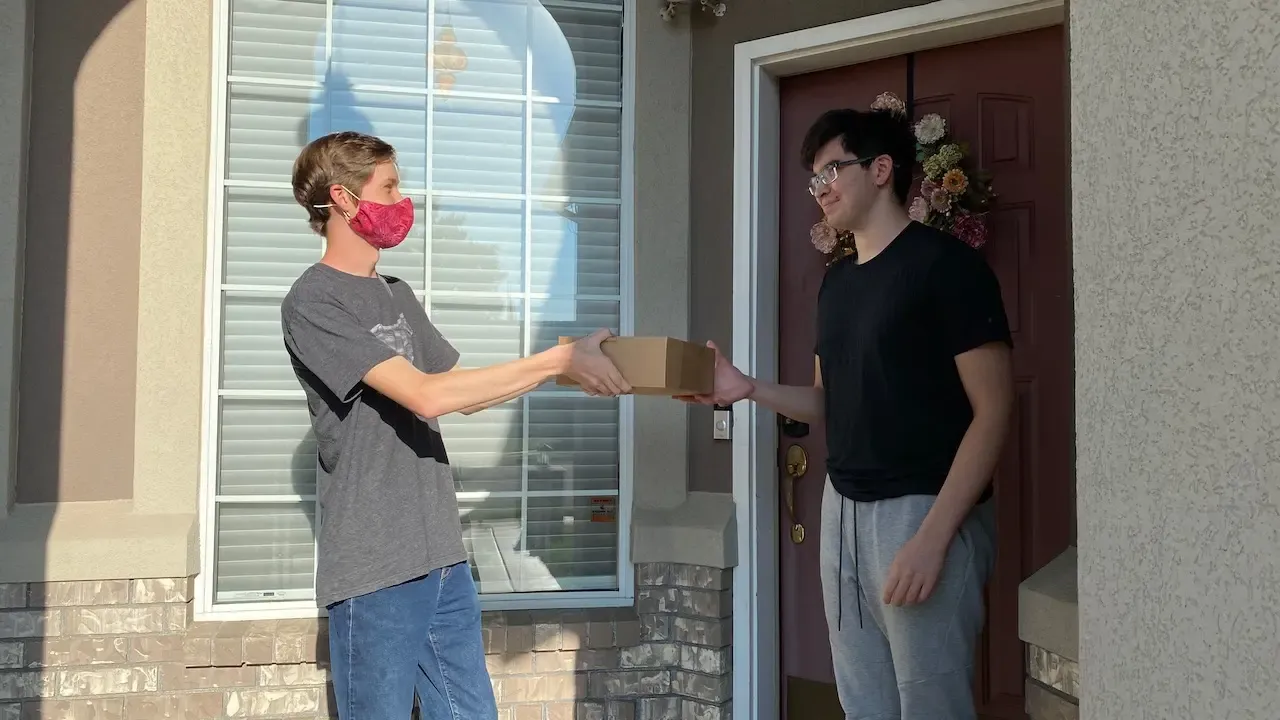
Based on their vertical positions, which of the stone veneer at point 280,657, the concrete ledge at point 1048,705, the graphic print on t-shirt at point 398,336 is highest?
the graphic print on t-shirt at point 398,336

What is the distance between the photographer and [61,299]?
3.28 metres

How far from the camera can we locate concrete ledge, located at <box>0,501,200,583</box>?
3.15 meters

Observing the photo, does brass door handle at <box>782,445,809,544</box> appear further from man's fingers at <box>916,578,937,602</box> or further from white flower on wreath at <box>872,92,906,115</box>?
man's fingers at <box>916,578,937,602</box>

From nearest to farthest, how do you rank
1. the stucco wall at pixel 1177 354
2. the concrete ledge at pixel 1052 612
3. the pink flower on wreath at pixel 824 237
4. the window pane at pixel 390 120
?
the stucco wall at pixel 1177 354, the concrete ledge at pixel 1052 612, the pink flower on wreath at pixel 824 237, the window pane at pixel 390 120

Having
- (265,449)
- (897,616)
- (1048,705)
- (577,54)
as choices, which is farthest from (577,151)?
(1048,705)

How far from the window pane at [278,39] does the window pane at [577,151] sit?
83 cm

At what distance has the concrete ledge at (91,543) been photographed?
3.15 metres

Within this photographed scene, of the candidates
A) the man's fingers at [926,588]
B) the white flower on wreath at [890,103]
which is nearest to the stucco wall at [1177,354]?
the man's fingers at [926,588]

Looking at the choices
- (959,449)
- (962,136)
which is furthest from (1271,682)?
(962,136)

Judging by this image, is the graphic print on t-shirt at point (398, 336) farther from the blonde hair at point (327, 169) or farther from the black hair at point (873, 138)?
the black hair at point (873, 138)

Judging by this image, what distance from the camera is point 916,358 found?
2.23 m

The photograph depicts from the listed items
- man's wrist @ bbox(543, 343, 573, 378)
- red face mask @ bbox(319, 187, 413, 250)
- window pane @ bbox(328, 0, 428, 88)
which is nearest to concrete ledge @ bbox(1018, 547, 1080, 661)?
man's wrist @ bbox(543, 343, 573, 378)

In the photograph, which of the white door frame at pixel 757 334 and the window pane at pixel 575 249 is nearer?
the white door frame at pixel 757 334

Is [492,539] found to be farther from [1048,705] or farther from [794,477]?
[1048,705]
